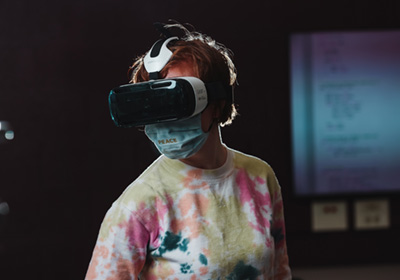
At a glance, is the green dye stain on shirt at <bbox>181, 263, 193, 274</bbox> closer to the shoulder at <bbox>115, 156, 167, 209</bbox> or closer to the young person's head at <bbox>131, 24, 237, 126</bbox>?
the shoulder at <bbox>115, 156, 167, 209</bbox>

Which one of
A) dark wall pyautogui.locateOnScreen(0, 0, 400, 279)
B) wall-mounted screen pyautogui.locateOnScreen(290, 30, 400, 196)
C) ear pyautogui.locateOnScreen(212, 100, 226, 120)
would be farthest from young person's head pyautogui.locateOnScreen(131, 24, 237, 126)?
wall-mounted screen pyautogui.locateOnScreen(290, 30, 400, 196)

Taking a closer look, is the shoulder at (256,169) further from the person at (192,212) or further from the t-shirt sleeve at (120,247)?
the t-shirt sleeve at (120,247)

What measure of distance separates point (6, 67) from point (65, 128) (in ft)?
1.22

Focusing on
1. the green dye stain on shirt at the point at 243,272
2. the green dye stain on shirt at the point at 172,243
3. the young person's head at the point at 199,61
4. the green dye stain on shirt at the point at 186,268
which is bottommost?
the green dye stain on shirt at the point at 243,272

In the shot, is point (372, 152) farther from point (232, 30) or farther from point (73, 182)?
point (73, 182)

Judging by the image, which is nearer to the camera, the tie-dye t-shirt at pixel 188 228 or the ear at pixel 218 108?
the tie-dye t-shirt at pixel 188 228

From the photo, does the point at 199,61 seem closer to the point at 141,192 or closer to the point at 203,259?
the point at 141,192

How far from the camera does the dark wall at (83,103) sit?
2.26 meters

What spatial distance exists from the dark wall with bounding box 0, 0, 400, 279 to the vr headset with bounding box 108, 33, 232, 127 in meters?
1.26

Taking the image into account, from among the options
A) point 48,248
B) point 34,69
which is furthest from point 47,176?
point 34,69

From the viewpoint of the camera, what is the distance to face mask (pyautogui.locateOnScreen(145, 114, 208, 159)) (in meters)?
1.13

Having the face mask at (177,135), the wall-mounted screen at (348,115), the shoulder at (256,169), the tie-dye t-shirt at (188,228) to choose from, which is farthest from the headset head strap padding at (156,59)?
the wall-mounted screen at (348,115)

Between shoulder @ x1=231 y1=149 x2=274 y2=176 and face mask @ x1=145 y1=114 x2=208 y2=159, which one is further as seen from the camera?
shoulder @ x1=231 y1=149 x2=274 y2=176

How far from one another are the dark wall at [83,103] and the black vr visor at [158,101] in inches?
49.7
